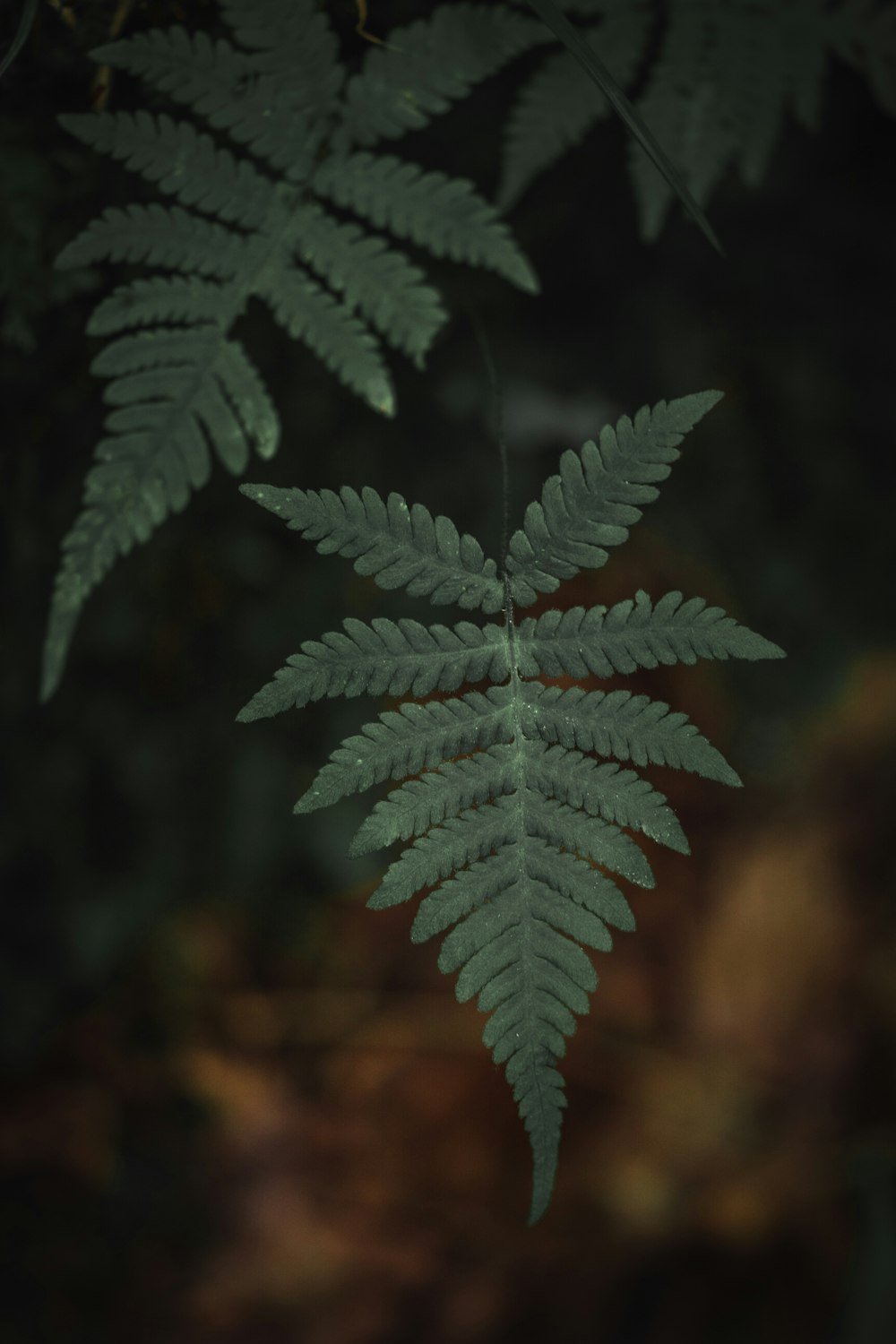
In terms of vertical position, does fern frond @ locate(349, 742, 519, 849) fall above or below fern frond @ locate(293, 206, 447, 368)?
below

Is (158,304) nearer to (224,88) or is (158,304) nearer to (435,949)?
(224,88)

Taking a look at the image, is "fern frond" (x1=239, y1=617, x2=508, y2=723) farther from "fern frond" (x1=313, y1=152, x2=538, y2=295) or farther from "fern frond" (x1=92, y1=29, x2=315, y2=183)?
"fern frond" (x1=92, y1=29, x2=315, y2=183)

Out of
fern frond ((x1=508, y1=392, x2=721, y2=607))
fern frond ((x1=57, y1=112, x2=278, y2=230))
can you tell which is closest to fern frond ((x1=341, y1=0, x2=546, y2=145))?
fern frond ((x1=57, y1=112, x2=278, y2=230))

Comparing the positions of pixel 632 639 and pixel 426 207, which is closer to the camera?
pixel 632 639

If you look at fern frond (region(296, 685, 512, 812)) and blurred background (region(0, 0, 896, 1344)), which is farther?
blurred background (region(0, 0, 896, 1344))

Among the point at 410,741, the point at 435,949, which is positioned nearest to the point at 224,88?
the point at 410,741

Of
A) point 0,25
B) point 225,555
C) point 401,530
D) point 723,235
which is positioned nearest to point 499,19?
point 0,25

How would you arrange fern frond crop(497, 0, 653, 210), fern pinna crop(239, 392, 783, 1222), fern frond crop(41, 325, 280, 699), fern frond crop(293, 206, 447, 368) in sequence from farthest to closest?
fern frond crop(497, 0, 653, 210)
fern frond crop(293, 206, 447, 368)
fern frond crop(41, 325, 280, 699)
fern pinna crop(239, 392, 783, 1222)
